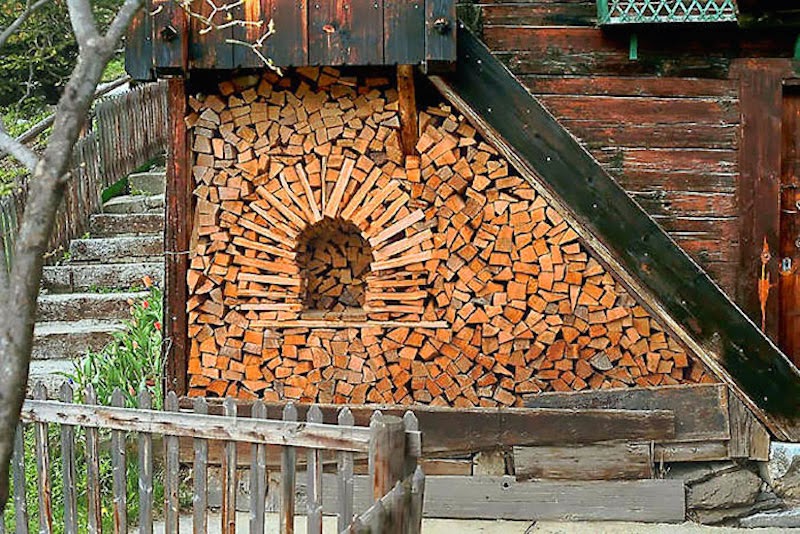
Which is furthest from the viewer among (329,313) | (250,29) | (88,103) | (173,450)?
(329,313)

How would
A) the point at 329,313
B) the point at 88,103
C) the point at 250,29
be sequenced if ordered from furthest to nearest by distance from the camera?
the point at 329,313, the point at 250,29, the point at 88,103

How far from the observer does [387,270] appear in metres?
7.32

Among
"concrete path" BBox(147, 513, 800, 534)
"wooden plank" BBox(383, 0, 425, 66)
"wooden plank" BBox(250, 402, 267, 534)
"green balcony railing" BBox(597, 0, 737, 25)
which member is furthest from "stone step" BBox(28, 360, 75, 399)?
"green balcony railing" BBox(597, 0, 737, 25)

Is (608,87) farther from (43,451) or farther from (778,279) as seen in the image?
(43,451)

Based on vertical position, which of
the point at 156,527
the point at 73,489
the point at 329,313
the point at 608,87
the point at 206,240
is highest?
the point at 608,87

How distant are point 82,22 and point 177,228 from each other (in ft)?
15.0

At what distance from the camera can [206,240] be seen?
24.1 feet

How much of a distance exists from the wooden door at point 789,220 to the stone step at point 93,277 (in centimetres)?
554

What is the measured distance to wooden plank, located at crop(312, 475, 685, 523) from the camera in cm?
712

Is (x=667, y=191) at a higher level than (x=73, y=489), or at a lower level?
higher

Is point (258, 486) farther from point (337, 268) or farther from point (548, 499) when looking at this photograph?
point (337, 268)

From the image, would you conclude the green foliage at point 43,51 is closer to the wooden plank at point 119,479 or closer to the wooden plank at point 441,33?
the wooden plank at point 441,33

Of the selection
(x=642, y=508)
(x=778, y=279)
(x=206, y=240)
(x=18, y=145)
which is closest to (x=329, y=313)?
(x=206, y=240)

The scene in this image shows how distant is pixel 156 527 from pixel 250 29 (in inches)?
121
